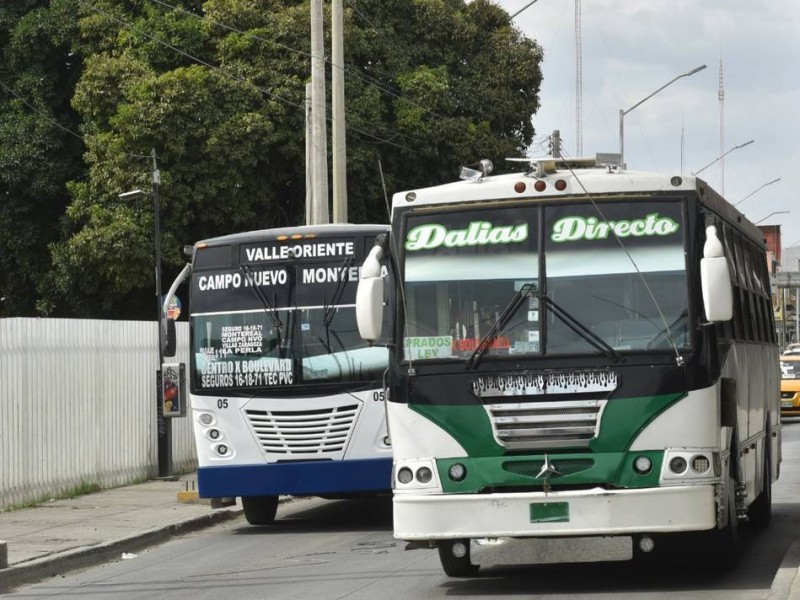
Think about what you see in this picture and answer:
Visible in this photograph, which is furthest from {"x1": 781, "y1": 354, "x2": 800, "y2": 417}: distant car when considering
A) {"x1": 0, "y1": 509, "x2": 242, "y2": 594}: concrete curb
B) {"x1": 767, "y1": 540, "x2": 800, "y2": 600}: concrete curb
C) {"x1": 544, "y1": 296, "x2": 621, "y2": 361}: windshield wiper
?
{"x1": 544, "y1": 296, "x2": 621, "y2": 361}: windshield wiper

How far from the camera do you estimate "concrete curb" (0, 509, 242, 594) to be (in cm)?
1305

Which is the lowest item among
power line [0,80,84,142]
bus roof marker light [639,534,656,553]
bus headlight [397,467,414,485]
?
bus roof marker light [639,534,656,553]

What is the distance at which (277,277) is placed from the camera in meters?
16.2

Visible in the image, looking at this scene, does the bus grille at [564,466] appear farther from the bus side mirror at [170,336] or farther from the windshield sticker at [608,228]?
the bus side mirror at [170,336]

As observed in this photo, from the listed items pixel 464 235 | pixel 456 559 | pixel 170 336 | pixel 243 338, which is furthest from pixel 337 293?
pixel 464 235

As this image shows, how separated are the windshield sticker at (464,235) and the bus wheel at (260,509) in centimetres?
630

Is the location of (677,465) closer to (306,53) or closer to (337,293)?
(337,293)

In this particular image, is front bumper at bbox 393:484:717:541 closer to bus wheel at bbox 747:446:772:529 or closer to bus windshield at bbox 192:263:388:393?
bus wheel at bbox 747:446:772:529

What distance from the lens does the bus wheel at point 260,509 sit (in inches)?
659

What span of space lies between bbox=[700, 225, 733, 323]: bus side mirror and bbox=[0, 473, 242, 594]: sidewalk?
20.6 ft

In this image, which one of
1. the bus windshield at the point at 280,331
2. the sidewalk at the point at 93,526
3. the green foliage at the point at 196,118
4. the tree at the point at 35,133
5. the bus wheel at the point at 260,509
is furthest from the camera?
the tree at the point at 35,133

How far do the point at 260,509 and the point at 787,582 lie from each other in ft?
25.5

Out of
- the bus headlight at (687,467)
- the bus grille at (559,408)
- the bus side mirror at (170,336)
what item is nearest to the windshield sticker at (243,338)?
the bus side mirror at (170,336)

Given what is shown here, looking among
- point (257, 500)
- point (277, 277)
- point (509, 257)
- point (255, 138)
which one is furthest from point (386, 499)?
point (255, 138)
